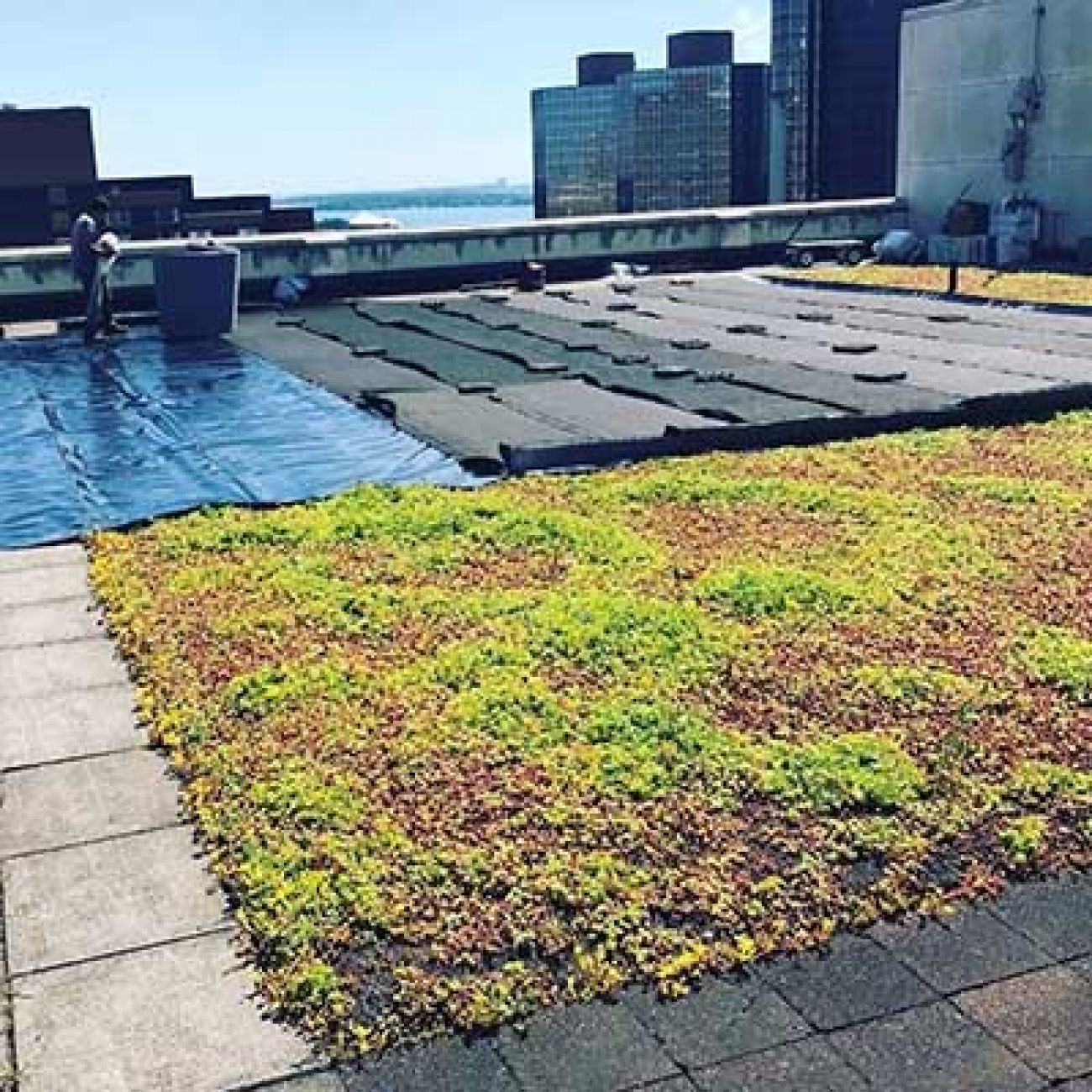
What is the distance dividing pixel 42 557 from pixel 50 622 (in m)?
1.33

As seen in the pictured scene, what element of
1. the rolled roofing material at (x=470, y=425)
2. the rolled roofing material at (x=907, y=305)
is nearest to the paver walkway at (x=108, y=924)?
the rolled roofing material at (x=470, y=425)

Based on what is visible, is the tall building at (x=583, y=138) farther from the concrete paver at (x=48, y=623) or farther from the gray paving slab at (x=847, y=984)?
the gray paving slab at (x=847, y=984)

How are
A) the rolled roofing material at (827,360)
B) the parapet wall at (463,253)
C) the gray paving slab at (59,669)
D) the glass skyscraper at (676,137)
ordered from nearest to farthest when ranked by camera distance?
1. the gray paving slab at (59,669)
2. the rolled roofing material at (827,360)
3. the parapet wall at (463,253)
4. the glass skyscraper at (676,137)

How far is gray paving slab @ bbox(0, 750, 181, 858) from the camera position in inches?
157

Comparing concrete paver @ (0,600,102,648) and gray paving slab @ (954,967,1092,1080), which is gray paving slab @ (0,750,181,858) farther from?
gray paving slab @ (954,967,1092,1080)

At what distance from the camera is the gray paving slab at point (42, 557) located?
6.98 meters

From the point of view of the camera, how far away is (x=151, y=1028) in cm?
305

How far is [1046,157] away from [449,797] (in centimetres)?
2369

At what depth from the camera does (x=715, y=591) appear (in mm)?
5996

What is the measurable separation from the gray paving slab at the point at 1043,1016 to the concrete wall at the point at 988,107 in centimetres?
2301

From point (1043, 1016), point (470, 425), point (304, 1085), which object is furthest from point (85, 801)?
point (470, 425)

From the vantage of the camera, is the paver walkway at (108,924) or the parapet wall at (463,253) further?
the parapet wall at (463,253)

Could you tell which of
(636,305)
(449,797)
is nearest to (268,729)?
(449,797)

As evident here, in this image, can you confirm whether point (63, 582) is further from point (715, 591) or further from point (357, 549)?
point (715, 591)
